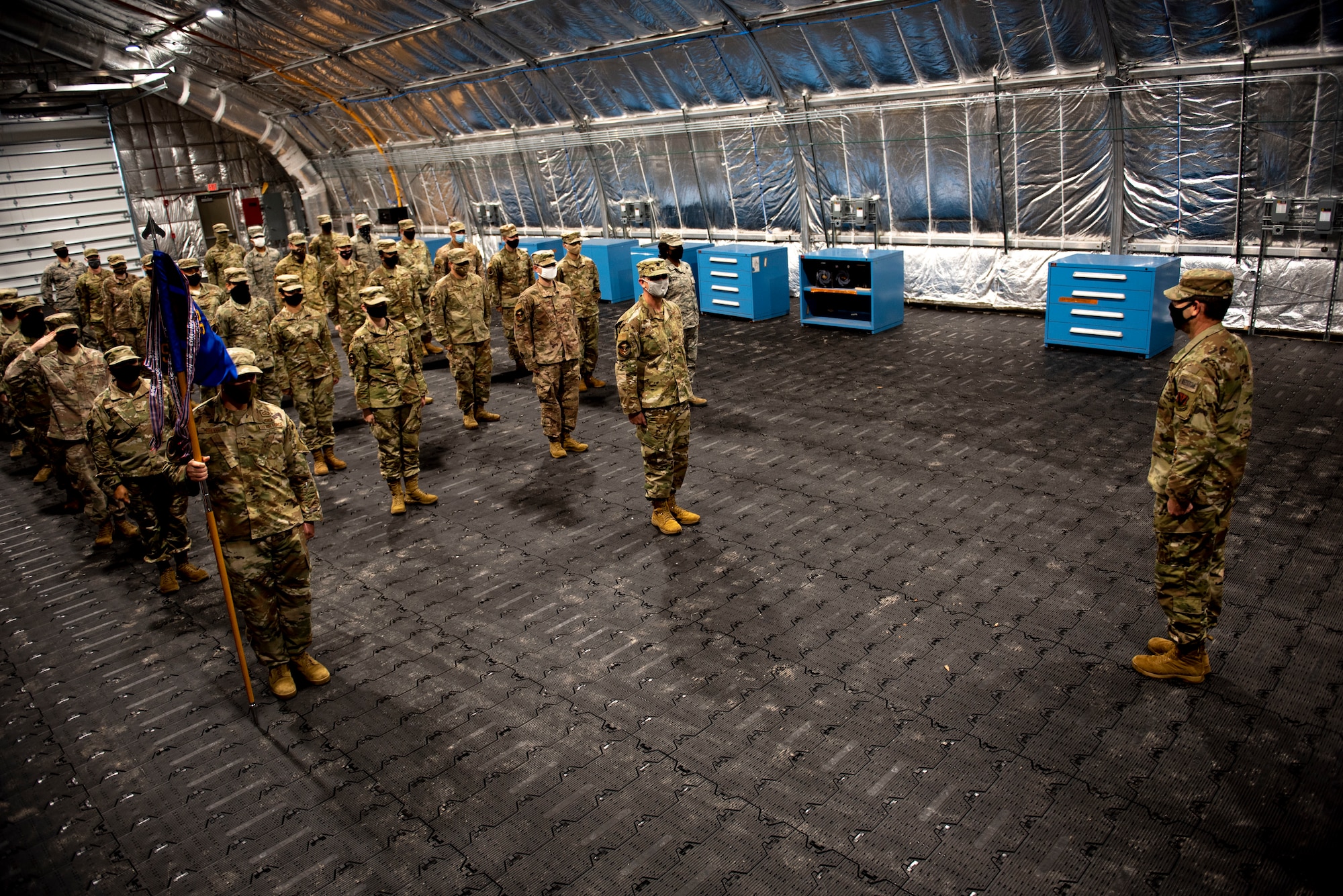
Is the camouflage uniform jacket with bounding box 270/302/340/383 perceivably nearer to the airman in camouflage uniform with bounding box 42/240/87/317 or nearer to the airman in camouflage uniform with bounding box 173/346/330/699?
the airman in camouflage uniform with bounding box 173/346/330/699

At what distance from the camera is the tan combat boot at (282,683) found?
492 cm

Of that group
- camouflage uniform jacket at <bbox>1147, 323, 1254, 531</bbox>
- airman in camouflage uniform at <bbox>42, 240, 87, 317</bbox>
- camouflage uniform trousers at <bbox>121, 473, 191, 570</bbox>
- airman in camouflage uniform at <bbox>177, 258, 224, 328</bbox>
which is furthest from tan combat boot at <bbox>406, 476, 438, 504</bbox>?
airman in camouflage uniform at <bbox>42, 240, 87, 317</bbox>

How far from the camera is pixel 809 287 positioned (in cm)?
1250

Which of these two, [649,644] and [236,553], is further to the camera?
[649,644]

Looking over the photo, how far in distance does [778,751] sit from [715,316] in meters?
10.7

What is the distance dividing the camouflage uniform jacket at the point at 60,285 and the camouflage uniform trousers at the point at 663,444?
40.2 ft

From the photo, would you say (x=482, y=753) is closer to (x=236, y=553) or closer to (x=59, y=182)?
(x=236, y=553)

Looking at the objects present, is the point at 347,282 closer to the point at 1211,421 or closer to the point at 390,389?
the point at 390,389

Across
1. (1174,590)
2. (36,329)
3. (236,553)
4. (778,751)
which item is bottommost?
(778,751)

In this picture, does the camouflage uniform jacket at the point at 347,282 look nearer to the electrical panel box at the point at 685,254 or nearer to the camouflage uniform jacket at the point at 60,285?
the electrical panel box at the point at 685,254

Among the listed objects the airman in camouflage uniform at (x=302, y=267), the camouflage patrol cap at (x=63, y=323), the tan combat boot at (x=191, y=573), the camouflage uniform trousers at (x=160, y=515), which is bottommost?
the tan combat boot at (x=191, y=573)

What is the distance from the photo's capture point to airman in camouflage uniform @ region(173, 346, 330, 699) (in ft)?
15.3

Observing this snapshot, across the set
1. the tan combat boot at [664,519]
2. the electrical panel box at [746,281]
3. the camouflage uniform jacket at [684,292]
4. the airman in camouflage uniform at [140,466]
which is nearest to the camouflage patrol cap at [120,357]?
the airman in camouflage uniform at [140,466]

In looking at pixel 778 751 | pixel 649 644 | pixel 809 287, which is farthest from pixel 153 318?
pixel 809 287
